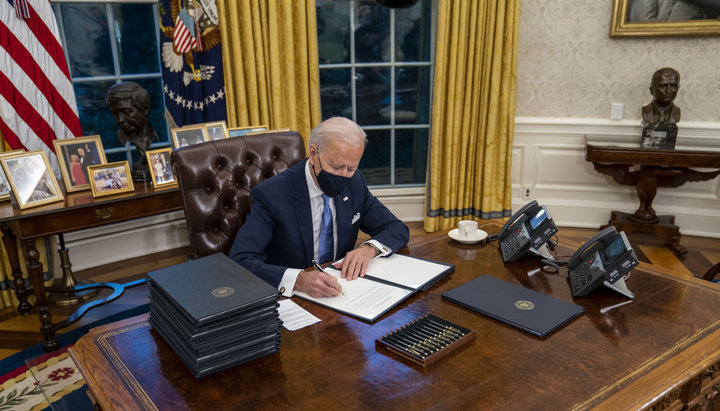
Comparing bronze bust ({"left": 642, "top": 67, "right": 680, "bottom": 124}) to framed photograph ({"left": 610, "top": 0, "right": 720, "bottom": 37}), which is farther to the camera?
framed photograph ({"left": 610, "top": 0, "right": 720, "bottom": 37})

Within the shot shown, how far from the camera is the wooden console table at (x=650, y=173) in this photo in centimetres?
348

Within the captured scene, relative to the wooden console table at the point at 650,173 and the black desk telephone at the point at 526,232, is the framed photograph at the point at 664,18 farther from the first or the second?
the black desk telephone at the point at 526,232

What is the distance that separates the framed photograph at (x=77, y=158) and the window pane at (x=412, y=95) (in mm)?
2324

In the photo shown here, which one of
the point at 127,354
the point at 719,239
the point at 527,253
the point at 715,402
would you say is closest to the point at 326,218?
the point at 527,253

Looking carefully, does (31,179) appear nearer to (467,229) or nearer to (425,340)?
(467,229)

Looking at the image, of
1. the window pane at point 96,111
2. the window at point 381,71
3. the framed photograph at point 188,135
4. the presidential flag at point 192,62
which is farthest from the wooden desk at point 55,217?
the window at point 381,71

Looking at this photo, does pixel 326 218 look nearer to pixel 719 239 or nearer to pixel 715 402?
pixel 715 402

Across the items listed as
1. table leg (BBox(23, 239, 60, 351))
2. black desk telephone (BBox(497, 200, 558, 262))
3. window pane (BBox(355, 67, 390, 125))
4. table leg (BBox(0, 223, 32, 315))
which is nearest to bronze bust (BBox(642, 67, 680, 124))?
window pane (BBox(355, 67, 390, 125))

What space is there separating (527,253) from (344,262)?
2.04ft

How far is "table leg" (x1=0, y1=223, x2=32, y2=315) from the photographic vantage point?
281cm

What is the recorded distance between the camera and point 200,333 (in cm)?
106

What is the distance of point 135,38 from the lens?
3.55 metres

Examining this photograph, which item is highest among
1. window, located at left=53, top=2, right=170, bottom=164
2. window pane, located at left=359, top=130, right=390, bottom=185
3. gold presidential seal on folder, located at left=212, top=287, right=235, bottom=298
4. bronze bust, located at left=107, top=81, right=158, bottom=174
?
window, located at left=53, top=2, right=170, bottom=164

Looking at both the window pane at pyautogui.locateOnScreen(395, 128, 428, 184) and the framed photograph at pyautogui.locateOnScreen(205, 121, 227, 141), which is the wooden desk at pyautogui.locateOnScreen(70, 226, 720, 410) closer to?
the framed photograph at pyautogui.locateOnScreen(205, 121, 227, 141)
